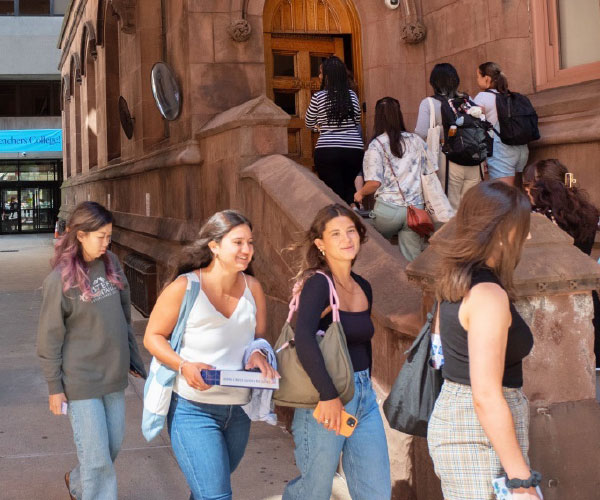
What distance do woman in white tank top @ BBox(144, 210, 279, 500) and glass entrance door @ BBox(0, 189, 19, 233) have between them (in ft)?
137

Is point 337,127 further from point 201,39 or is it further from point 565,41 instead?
point 201,39

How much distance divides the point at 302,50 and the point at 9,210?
3536 cm

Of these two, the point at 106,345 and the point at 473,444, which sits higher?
the point at 106,345

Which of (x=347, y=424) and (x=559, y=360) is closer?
(x=347, y=424)

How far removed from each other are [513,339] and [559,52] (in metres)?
7.07

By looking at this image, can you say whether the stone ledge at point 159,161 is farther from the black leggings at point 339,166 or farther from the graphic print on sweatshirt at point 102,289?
the graphic print on sweatshirt at point 102,289

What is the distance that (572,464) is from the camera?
4.38 meters

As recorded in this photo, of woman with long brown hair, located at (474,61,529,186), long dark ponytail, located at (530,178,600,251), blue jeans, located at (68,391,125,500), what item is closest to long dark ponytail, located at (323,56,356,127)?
woman with long brown hair, located at (474,61,529,186)

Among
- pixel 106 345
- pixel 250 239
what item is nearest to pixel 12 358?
pixel 106 345

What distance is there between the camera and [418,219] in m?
6.65

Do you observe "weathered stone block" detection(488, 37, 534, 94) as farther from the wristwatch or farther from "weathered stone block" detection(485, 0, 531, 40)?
the wristwatch

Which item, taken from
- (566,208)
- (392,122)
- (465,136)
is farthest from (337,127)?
(566,208)

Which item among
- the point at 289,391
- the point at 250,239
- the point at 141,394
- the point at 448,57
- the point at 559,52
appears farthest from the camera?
the point at 448,57

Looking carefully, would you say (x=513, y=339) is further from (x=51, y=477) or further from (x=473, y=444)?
(x=51, y=477)
